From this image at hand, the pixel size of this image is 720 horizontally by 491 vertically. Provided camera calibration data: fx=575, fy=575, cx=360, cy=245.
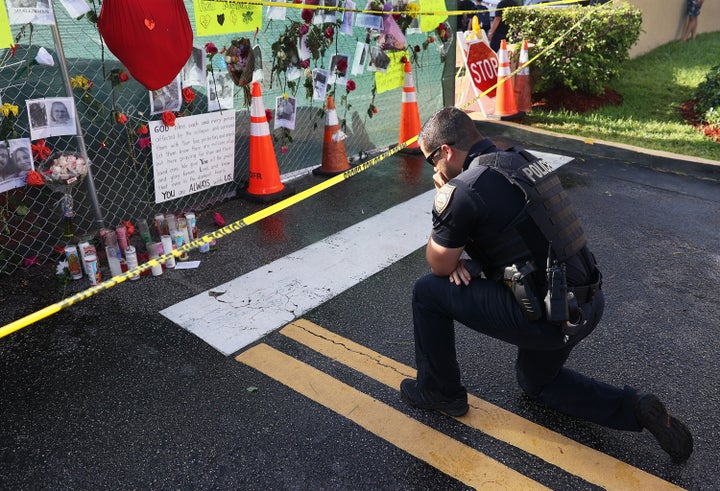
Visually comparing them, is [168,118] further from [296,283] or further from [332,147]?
[332,147]

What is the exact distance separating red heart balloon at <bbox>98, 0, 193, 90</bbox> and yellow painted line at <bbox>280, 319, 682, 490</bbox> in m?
2.26

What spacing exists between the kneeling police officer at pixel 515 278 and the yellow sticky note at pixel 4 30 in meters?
2.83

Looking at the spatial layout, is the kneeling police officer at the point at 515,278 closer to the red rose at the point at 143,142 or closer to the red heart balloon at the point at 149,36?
the red heart balloon at the point at 149,36

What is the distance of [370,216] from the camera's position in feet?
17.1

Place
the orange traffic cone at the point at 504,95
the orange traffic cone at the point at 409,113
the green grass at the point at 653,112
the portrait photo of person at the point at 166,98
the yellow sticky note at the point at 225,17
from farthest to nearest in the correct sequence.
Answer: the orange traffic cone at the point at 504,95, the green grass at the point at 653,112, the orange traffic cone at the point at 409,113, the yellow sticky note at the point at 225,17, the portrait photo of person at the point at 166,98

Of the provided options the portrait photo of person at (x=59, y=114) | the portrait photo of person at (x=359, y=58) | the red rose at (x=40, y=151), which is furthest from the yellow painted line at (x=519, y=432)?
the portrait photo of person at (x=359, y=58)

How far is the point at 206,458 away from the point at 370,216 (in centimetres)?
306

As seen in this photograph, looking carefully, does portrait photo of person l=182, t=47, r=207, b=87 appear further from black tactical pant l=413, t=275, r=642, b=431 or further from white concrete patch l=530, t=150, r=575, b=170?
white concrete patch l=530, t=150, r=575, b=170

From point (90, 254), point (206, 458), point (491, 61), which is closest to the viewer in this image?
point (206, 458)

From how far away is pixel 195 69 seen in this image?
4781mm

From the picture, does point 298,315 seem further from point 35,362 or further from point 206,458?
point 35,362

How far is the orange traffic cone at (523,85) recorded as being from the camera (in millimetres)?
8664

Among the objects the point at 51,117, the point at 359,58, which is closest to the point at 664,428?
the point at 51,117

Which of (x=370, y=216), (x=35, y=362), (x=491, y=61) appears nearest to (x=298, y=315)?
(x=35, y=362)
